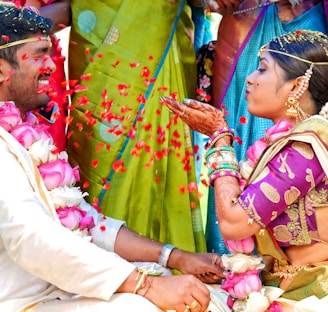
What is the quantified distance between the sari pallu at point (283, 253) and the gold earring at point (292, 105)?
0.47ft

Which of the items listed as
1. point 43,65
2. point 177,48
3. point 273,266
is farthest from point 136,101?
point 273,266

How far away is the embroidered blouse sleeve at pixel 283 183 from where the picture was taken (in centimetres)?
275

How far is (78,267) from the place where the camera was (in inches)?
106

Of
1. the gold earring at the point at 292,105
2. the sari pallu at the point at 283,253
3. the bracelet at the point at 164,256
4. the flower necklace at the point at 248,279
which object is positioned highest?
the gold earring at the point at 292,105

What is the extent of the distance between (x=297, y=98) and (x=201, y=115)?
357 millimetres

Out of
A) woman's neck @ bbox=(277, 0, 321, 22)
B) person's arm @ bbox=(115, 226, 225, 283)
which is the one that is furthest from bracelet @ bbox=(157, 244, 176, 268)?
woman's neck @ bbox=(277, 0, 321, 22)

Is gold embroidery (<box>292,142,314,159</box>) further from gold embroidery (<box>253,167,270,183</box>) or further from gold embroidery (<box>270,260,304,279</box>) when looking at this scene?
gold embroidery (<box>270,260,304,279</box>)

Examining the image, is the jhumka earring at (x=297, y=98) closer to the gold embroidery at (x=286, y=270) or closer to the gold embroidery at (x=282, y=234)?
the gold embroidery at (x=282, y=234)

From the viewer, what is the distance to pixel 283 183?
2762 mm

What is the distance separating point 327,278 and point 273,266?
0.30 metres

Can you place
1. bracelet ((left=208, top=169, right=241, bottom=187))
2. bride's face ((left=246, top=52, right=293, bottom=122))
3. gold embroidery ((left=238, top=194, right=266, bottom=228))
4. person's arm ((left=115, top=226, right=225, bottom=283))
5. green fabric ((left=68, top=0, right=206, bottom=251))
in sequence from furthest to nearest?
green fabric ((left=68, top=0, right=206, bottom=251))
person's arm ((left=115, top=226, right=225, bottom=283))
bride's face ((left=246, top=52, right=293, bottom=122))
bracelet ((left=208, top=169, right=241, bottom=187))
gold embroidery ((left=238, top=194, right=266, bottom=228))

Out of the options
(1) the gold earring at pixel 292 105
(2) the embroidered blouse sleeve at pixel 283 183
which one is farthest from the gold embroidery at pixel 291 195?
(1) the gold earring at pixel 292 105

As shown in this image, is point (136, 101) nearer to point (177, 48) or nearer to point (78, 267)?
point (177, 48)

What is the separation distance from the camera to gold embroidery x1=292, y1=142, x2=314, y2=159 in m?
2.76
